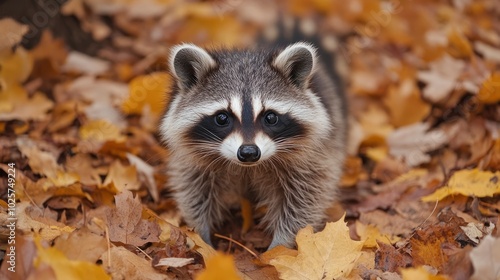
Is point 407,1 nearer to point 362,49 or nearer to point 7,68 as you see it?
point 362,49

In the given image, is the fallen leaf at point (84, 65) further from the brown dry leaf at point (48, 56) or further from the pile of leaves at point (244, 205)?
the brown dry leaf at point (48, 56)

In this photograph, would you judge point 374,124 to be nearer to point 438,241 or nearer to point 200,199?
point 200,199

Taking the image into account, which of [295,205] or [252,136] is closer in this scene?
[252,136]

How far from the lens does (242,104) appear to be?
433 cm

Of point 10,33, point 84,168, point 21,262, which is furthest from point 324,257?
point 10,33

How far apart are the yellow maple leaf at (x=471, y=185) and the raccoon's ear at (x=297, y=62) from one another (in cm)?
143

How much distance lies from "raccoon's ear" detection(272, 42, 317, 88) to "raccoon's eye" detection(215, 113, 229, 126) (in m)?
0.62

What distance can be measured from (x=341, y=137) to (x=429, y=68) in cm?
217

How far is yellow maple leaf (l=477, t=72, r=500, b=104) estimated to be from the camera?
19.3ft

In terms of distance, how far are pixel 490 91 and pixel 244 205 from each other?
282 centimetres

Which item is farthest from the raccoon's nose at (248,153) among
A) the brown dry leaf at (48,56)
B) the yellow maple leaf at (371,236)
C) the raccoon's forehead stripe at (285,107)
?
the brown dry leaf at (48,56)

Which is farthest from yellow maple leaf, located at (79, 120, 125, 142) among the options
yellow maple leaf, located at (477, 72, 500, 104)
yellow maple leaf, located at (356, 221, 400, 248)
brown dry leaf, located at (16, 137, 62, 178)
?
yellow maple leaf, located at (477, 72, 500, 104)

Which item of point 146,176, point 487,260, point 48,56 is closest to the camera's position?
point 487,260

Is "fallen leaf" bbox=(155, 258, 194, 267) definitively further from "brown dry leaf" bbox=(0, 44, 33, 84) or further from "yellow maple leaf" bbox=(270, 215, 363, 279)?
"brown dry leaf" bbox=(0, 44, 33, 84)
